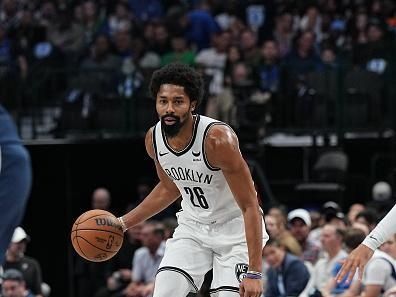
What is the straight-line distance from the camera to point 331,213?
13453mm

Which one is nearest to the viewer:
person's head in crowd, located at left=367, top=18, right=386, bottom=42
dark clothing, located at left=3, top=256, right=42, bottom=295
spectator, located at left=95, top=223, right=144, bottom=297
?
dark clothing, located at left=3, top=256, right=42, bottom=295

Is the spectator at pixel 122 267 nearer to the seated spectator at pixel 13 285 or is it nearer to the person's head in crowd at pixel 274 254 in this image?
the seated spectator at pixel 13 285

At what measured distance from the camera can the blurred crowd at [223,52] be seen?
54.0 ft

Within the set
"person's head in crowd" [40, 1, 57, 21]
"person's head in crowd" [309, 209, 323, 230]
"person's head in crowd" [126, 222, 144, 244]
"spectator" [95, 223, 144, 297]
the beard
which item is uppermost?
the beard

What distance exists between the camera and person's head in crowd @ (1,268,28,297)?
12703mm

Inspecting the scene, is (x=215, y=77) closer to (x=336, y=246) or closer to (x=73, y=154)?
(x=73, y=154)

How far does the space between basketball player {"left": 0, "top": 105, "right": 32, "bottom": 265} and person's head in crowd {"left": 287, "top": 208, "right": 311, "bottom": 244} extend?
7.66 meters

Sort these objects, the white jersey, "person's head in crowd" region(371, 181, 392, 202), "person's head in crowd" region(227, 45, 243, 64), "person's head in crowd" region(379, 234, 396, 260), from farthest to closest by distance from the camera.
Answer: "person's head in crowd" region(227, 45, 243, 64) < "person's head in crowd" region(371, 181, 392, 202) < "person's head in crowd" region(379, 234, 396, 260) < the white jersey

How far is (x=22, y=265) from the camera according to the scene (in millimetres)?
13781

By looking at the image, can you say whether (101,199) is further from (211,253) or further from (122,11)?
(211,253)

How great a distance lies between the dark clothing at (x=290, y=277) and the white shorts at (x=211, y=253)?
3.76 m

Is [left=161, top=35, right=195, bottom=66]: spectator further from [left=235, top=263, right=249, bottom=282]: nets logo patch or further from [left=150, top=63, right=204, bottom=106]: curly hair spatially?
[left=235, top=263, right=249, bottom=282]: nets logo patch

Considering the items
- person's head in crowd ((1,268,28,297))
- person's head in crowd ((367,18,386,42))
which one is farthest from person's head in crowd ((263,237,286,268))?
person's head in crowd ((367,18,386,42))

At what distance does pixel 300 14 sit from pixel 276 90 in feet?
9.87
